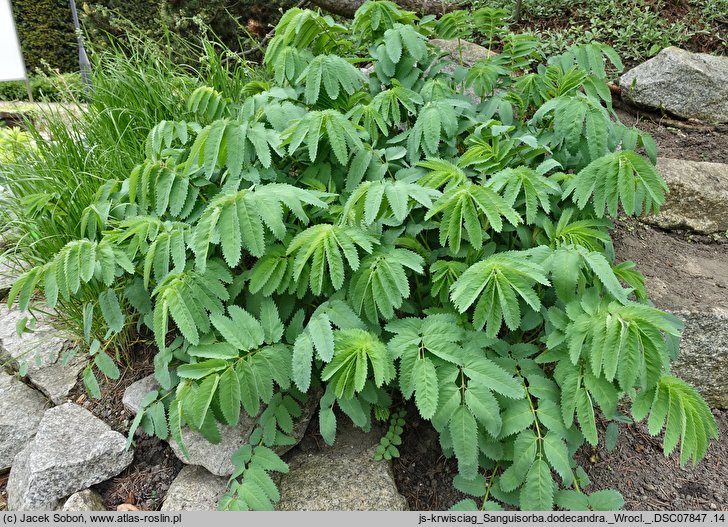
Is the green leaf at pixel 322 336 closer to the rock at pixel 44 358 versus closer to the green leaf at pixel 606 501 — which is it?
the green leaf at pixel 606 501

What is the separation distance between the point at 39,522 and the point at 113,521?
10.5 inches

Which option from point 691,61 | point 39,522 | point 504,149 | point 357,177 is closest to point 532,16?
point 691,61

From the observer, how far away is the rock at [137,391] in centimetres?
224

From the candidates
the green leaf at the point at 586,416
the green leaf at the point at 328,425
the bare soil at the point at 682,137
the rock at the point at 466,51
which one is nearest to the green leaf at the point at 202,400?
the green leaf at the point at 328,425

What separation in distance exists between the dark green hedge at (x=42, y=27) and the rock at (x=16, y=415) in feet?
25.9

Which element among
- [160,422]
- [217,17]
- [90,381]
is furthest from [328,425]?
[217,17]

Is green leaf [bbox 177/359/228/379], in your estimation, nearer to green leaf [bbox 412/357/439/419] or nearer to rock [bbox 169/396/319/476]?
rock [bbox 169/396/319/476]

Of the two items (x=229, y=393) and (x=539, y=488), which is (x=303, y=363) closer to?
(x=229, y=393)

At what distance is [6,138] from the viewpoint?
3145 mm

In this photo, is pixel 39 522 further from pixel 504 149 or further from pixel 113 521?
pixel 504 149

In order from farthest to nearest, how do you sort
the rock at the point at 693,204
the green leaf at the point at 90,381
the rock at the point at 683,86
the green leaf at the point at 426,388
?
the rock at the point at 683,86 → the rock at the point at 693,204 → the green leaf at the point at 90,381 → the green leaf at the point at 426,388

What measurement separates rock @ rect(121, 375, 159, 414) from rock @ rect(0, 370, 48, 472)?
423 mm

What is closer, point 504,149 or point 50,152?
point 504,149

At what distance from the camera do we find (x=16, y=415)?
239cm
